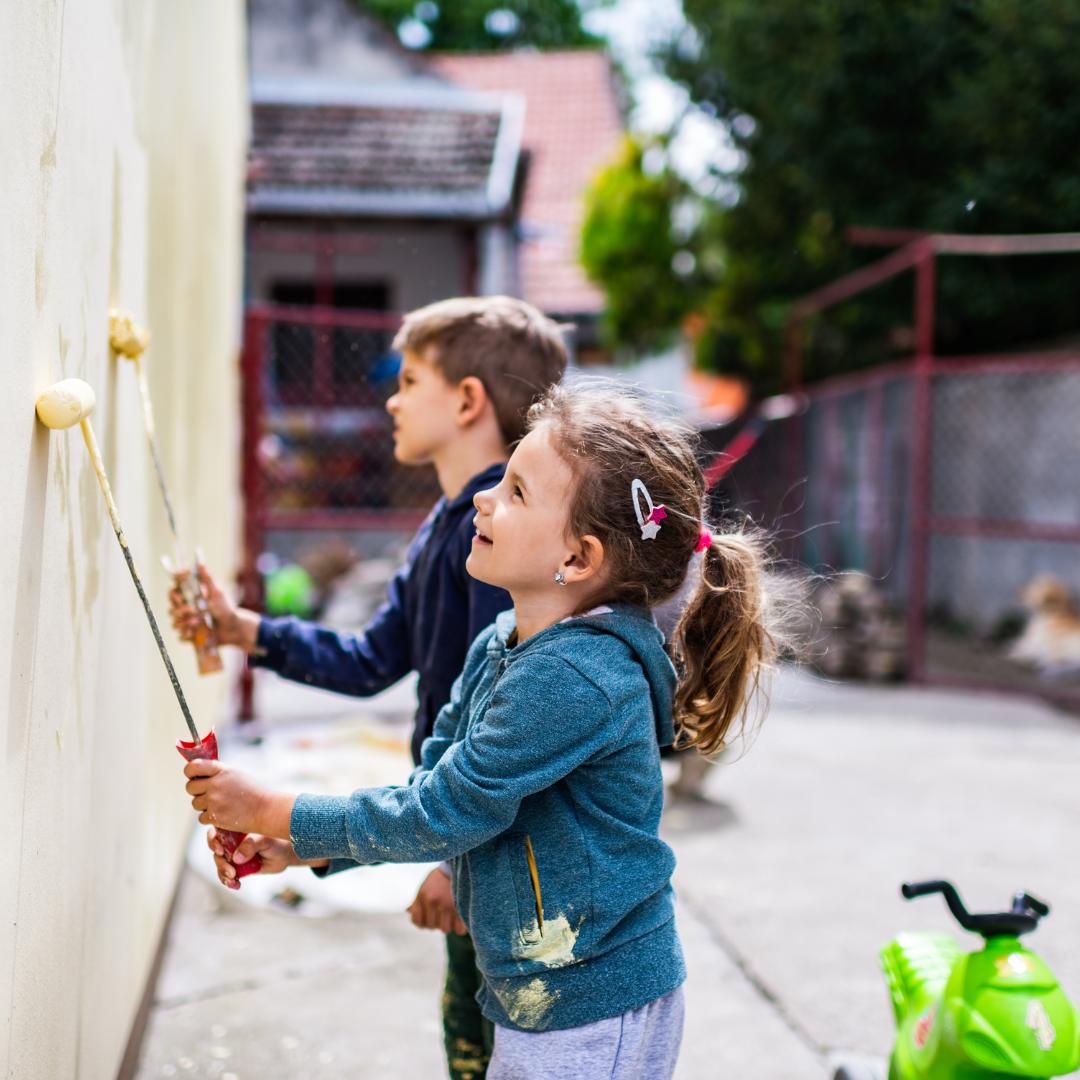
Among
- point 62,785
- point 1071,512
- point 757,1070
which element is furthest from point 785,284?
point 62,785

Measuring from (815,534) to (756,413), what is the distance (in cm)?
246

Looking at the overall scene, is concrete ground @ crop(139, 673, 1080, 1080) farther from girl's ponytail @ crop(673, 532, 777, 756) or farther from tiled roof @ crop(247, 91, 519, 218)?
tiled roof @ crop(247, 91, 519, 218)

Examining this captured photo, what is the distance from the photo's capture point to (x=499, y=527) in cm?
163

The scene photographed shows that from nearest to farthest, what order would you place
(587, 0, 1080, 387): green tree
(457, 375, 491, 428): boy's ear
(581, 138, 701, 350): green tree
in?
1. (457, 375, 491, 428): boy's ear
2. (587, 0, 1080, 387): green tree
3. (581, 138, 701, 350): green tree

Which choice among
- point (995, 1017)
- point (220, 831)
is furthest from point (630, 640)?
point (995, 1017)

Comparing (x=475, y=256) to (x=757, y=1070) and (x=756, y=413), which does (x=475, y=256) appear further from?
(x=757, y=1070)

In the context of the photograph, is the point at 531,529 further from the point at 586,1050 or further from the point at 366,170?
the point at 366,170

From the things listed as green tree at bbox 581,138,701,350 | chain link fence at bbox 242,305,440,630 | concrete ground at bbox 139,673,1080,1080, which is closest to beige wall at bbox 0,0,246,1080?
concrete ground at bbox 139,673,1080,1080

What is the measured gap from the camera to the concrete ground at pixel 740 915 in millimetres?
2740

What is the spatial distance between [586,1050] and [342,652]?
36.2 inches

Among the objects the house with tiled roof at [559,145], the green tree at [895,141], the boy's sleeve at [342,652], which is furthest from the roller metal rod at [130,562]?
the house with tiled roof at [559,145]

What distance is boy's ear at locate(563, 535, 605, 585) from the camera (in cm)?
162

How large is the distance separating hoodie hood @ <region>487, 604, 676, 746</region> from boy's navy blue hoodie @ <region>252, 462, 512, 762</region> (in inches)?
14.4

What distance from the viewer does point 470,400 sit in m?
2.23
